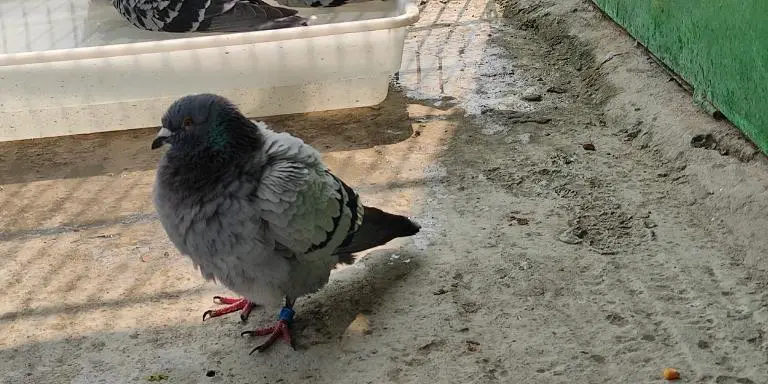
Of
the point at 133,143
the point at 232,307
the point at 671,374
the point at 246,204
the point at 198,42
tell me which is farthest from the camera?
the point at 133,143

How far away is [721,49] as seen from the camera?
3.67 m

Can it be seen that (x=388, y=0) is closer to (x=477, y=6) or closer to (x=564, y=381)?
(x=477, y=6)

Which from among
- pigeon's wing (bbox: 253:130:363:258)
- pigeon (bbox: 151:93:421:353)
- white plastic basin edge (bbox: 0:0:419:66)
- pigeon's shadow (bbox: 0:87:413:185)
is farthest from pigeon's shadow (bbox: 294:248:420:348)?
white plastic basin edge (bbox: 0:0:419:66)

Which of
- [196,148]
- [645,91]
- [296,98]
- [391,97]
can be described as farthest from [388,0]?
[196,148]

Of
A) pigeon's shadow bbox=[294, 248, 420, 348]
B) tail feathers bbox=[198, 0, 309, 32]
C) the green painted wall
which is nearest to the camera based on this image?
pigeon's shadow bbox=[294, 248, 420, 348]

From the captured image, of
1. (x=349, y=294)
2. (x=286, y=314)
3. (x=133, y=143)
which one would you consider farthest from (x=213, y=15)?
(x=286, y=314)

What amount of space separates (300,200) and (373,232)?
16.3 inches

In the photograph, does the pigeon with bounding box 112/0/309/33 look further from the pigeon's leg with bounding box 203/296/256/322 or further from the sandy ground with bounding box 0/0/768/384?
the pigeon's leg with bounding box 203/296/256/322

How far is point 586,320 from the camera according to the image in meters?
2.67

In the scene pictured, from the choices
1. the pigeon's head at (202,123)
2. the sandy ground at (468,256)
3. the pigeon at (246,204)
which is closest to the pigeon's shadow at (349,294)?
the sandy ground at (468,256)

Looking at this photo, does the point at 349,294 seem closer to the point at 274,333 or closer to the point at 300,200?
the point at 274,333

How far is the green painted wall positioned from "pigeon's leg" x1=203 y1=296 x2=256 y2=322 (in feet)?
7.28

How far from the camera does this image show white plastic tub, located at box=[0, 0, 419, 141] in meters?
3.98

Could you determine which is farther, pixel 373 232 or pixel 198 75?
pixel 198 75
